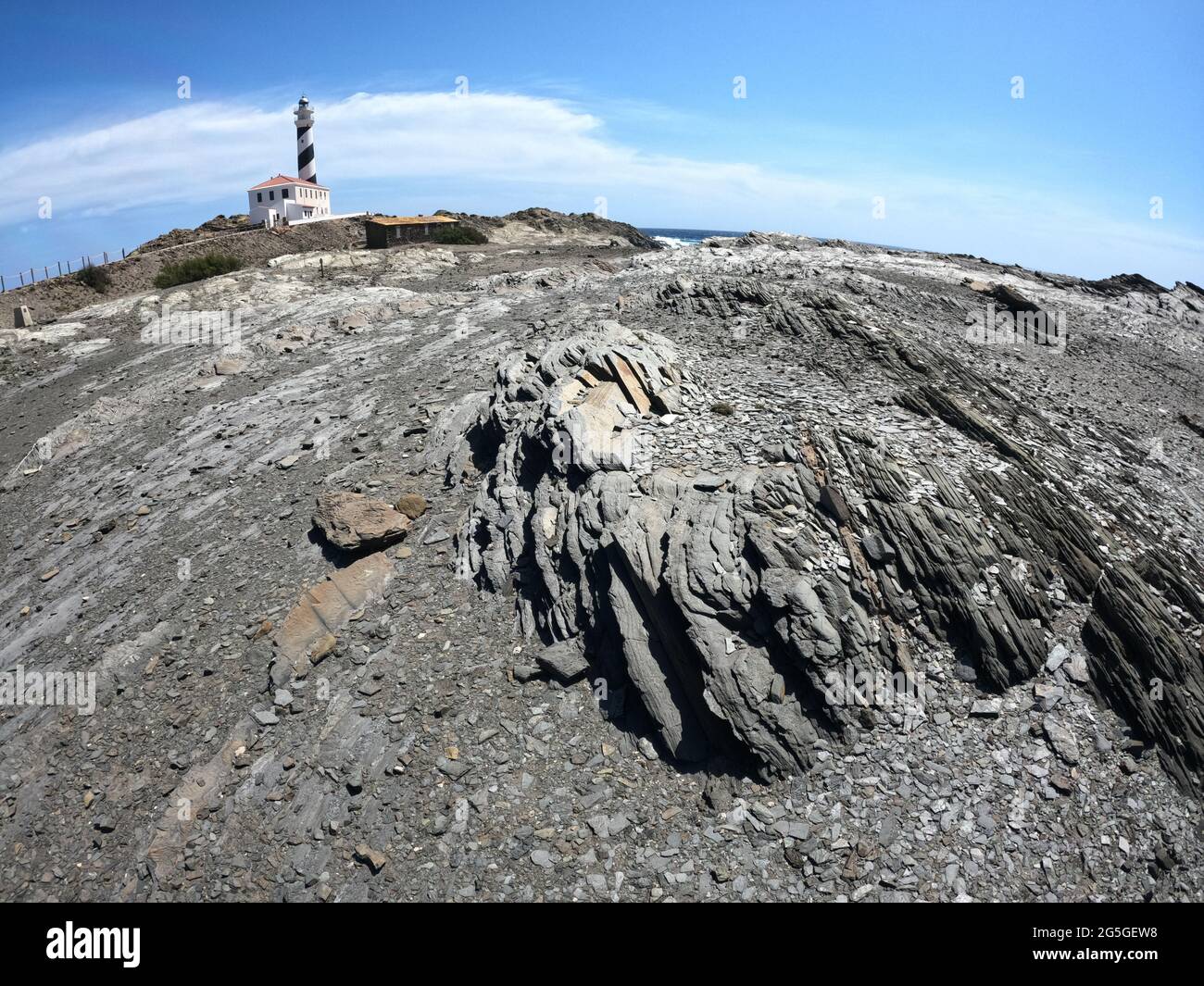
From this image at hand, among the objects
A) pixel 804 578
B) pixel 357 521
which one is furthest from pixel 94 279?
pixel 804 578

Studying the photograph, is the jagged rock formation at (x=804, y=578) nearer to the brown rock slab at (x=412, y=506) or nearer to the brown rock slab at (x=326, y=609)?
the brown rock slab at (x=412, y=506)

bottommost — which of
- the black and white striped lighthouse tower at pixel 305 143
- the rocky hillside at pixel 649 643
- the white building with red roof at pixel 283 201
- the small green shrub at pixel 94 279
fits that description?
the rocky hillside at pixel 649 643

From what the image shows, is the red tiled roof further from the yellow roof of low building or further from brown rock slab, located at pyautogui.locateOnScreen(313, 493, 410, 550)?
brown rock slab, located at pyautogui.locateOnScreen(313, 493, 410, 550)

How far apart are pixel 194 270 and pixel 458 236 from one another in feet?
63.3

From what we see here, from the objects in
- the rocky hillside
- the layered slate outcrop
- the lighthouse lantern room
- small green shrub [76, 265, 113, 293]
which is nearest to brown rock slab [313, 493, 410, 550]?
the rocky hillside

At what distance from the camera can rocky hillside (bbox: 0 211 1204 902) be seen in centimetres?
852

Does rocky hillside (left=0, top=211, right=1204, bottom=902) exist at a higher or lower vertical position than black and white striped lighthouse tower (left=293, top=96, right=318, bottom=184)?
lower

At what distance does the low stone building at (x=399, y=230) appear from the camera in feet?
164

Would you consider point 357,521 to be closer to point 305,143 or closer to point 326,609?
point 326,609

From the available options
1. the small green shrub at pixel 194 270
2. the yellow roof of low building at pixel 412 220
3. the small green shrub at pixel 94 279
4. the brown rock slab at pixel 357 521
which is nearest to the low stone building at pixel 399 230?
the yellow roof of low building at pixel 412 220

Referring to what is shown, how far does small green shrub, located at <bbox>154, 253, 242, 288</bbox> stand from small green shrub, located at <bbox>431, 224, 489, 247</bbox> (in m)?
15.2

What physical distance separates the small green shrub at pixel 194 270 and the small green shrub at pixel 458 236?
15174 millimetres
